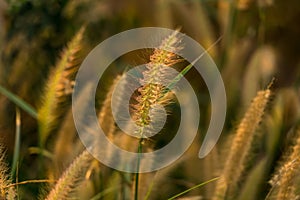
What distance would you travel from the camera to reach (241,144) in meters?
0.76

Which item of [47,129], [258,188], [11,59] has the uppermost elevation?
[11,59]

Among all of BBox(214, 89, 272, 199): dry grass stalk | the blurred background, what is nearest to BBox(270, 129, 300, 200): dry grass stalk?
BBox(214, 89, 272, 199): dry grass stalk

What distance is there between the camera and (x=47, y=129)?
846 millimetres

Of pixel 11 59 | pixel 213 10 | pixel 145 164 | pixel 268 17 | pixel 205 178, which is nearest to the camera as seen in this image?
pixel 145 164

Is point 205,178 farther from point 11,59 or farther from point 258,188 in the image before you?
point 11,59

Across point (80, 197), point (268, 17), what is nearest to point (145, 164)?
point (80, 197)

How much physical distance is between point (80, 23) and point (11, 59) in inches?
6.1

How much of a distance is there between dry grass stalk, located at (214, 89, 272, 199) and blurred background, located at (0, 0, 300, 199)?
10cm

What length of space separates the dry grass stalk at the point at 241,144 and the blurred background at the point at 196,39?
0.10 meters

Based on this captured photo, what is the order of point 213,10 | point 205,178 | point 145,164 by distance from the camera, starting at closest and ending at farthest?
point 145,164, point 205,178, point 213,10

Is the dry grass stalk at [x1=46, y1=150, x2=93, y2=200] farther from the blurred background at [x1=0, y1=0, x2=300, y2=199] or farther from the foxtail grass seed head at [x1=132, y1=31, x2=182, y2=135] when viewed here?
the blurred background at [x1=0, y1=0, x2=300, y2=199]

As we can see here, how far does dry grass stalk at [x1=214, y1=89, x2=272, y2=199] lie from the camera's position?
28.3 inches

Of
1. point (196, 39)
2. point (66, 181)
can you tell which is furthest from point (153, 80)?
point (196, 39)

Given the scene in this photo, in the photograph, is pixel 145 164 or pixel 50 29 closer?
pixel 145 164
